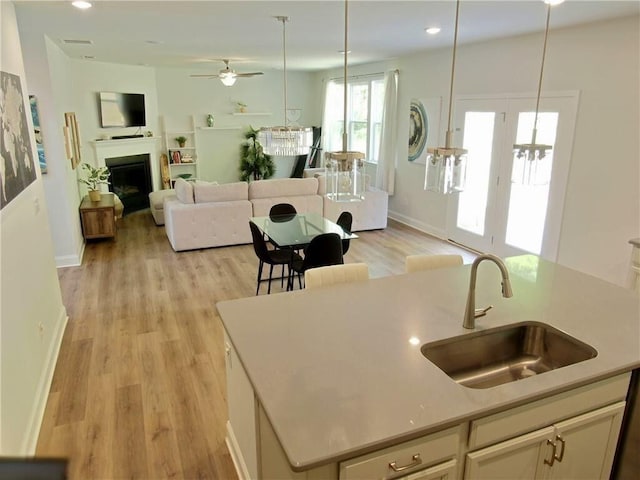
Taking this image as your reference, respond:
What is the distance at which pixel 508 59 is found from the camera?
5.20 m

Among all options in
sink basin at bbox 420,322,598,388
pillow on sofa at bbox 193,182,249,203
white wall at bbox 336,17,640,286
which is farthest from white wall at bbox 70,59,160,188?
sink basin at bbox 420,322,598,388

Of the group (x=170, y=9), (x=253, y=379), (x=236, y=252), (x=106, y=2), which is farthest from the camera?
(x=236, y=252)

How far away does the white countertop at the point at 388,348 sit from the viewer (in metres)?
1.44

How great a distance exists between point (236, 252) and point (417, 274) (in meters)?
3.69

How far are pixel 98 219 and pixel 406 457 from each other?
5871 mm

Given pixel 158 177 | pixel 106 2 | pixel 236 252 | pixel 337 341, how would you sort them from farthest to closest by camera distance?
pixel 158 177 → pixel 236 252 → pixel 106 2 → pixel 337 341

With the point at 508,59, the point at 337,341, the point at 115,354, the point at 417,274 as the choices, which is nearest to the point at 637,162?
the point at 508,59

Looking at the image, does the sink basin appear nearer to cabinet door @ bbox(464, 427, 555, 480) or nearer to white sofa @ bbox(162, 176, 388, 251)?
cabinet door @ bbox(464, 427, 555, 480)

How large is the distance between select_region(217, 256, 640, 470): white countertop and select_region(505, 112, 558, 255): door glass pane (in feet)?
8.20

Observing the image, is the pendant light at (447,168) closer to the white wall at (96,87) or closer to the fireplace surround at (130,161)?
the white wall at (96,87)

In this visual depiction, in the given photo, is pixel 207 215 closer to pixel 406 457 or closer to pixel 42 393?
pixel 42 393

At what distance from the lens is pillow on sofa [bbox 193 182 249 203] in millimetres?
5969

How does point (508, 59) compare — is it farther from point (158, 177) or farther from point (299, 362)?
point (158, 177)

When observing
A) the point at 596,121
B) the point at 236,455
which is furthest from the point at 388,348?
the point at 596,121
